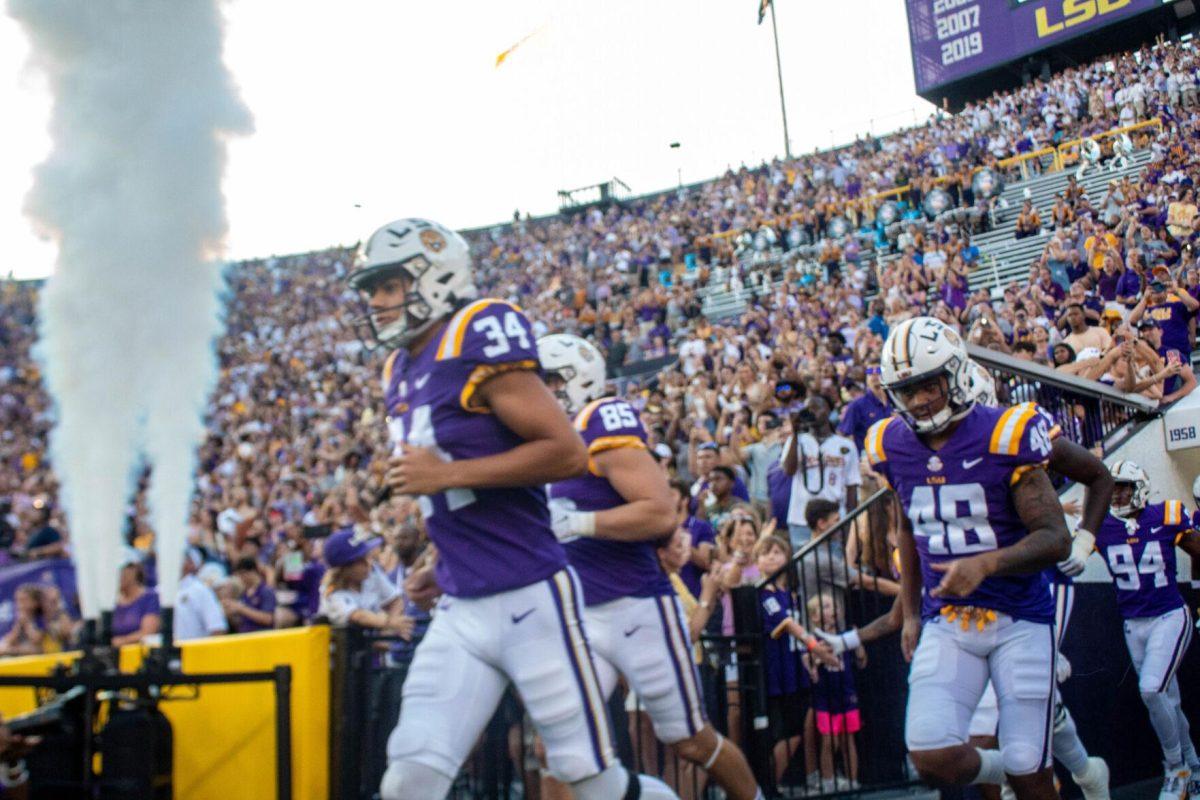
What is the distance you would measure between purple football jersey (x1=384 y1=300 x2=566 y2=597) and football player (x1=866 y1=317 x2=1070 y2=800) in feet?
5.38

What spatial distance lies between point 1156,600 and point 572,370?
4.33m

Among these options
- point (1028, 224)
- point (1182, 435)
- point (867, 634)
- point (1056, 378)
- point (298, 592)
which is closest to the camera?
point (867, 634)

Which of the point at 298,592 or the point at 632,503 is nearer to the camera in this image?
the point at 632,503

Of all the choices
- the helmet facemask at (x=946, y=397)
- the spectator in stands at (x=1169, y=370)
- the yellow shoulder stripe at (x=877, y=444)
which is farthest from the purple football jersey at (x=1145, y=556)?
the helmet facemask at (x=946, y=397)

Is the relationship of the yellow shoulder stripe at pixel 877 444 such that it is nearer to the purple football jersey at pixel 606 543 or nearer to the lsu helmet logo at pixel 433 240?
the purple football jersey at pixel 606 543

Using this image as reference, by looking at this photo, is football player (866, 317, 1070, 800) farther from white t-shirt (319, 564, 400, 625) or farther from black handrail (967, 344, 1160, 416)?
white t-shirt (319, 564, 400, 625)

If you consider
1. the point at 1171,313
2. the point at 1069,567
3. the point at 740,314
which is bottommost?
the point at 1069,567

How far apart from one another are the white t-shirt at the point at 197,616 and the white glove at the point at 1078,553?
215 inches

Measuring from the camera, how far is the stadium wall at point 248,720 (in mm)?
4363

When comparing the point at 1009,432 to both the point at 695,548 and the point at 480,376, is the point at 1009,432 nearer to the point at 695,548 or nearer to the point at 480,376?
the point at 480,376

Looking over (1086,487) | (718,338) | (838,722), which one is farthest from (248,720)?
(718,338)

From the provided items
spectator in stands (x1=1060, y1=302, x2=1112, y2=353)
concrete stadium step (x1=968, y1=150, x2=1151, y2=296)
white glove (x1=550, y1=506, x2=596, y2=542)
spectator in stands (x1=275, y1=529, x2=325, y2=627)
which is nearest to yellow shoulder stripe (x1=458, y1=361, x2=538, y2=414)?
white glove (x1=550, y1=506, x2=596, y2=542)

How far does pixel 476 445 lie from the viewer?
11.3 ft

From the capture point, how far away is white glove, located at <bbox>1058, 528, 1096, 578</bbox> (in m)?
4.78
